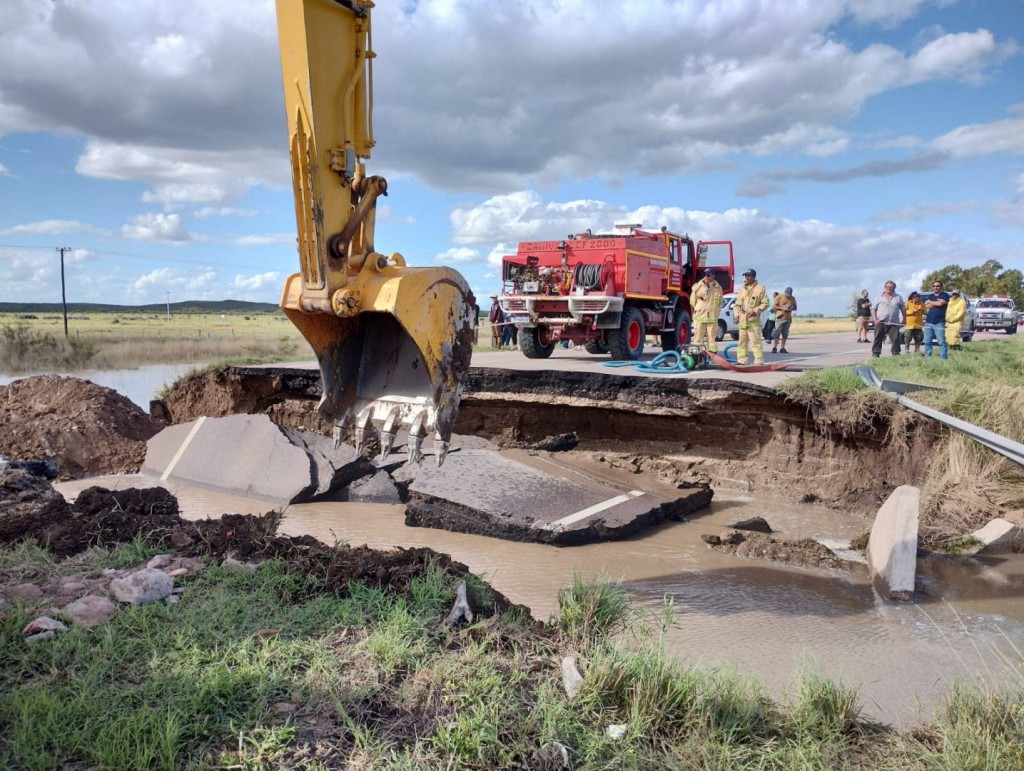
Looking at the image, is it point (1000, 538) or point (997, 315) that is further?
point (997, 315)

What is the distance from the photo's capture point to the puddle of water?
17000 mm

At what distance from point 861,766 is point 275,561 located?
3210 millimetres

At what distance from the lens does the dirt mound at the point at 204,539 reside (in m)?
4.50

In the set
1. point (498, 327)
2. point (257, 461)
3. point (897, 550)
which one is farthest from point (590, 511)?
point (498, 327)

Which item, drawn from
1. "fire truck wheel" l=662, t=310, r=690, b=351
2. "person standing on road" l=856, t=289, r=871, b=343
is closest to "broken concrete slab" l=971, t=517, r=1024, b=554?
"fire truck wheel" l=662, t=310, r=690, b=351

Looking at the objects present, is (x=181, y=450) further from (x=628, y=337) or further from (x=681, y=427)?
(x=628, y=337)

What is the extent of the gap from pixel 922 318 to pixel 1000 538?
1063 cm

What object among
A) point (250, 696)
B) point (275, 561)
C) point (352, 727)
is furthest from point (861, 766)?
point (275, 561)

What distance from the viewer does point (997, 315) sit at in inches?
1383

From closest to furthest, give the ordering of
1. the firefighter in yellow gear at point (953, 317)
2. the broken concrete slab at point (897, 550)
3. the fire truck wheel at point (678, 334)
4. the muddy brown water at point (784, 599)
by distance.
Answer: the muddy brown water at point (784, 599) < the broken concrete slab at point (897, 550) < the firefighter in yellow gear at point (953, 317) < the fire truck wheel at point (678, 334)

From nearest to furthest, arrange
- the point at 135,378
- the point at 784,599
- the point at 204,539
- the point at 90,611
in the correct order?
the point at 90,611 < the point at 204,539 < the point at 784,599 < the point at 135,378

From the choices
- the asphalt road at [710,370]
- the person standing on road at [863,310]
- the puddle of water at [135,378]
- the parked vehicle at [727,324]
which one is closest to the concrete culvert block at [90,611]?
the asphalt road at [710,370]

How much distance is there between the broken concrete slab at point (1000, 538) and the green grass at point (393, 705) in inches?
150

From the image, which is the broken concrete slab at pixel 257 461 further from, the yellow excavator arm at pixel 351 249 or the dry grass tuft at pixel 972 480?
the dry grass tuft at pixel 972 480
